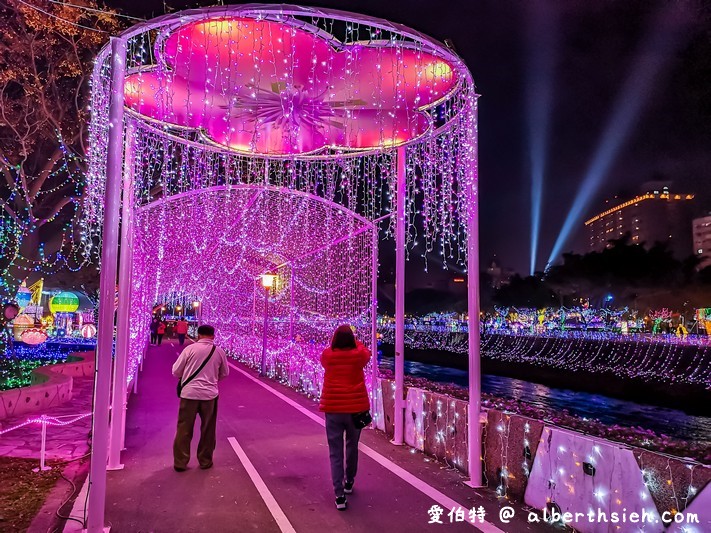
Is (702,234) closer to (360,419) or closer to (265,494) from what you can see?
(360,419)

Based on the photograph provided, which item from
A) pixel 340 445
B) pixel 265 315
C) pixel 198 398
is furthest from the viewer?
pixel 265 315

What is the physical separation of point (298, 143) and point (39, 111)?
8.14 meters

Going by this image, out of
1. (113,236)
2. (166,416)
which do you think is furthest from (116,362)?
(166,416)

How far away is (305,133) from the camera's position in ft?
27.7

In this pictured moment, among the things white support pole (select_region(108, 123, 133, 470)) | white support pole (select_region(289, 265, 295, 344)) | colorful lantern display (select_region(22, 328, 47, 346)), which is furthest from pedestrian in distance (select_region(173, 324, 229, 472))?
colorful lantern display (select_region(22, 328, 47, 346))

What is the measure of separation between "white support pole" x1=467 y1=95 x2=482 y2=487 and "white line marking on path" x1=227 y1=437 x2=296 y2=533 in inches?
80.8

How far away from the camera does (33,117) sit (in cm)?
1338

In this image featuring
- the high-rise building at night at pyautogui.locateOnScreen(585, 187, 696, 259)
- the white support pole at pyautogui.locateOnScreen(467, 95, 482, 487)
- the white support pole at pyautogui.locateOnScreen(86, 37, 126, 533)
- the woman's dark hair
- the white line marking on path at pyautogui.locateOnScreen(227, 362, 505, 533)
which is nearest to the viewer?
the white support pole at pyautogui.locateOnScreen(86, 37, 126, 533)

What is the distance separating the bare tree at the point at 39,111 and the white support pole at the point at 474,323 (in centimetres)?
915

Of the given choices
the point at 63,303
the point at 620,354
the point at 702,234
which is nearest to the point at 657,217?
the point at 702,234

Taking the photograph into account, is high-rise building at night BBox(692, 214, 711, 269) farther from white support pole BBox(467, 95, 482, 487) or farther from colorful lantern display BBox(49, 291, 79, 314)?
white support pole BBox(467, 95, 482, 487)

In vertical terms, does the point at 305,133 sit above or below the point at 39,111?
below

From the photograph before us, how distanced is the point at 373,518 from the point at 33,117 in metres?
13.4

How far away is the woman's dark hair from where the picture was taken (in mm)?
5277
